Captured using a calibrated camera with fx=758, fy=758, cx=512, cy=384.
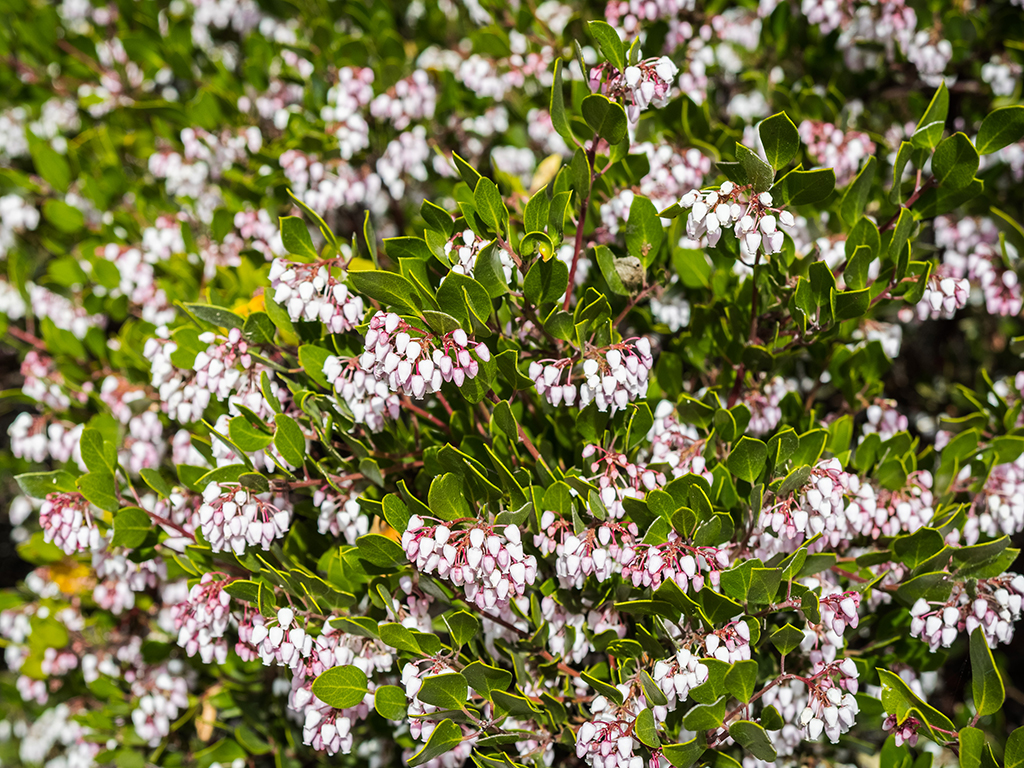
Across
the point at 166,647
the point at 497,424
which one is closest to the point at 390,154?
the point at 497,424

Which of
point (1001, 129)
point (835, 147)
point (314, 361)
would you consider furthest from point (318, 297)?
point (1001, 129)

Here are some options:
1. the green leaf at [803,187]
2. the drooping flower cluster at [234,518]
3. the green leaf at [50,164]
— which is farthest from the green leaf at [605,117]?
the green leaf at [50,164]

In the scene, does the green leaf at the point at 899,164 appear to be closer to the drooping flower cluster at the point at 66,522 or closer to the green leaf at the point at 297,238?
the green leaf at the point at 297,238

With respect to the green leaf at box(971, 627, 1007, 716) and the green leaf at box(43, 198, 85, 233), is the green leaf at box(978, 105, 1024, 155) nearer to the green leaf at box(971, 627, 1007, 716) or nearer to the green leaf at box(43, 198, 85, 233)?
the green leaf at box(971, 627, 1007, 716)

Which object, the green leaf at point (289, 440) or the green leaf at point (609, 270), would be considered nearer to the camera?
the green leaf at point (289, 440)

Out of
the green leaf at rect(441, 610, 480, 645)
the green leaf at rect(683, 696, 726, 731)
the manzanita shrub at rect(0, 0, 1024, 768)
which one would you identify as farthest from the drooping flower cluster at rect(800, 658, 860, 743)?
the green leaf at rect(441, 610, 480, 645)

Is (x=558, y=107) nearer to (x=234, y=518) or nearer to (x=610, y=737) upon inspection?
(x=234, y=518)
